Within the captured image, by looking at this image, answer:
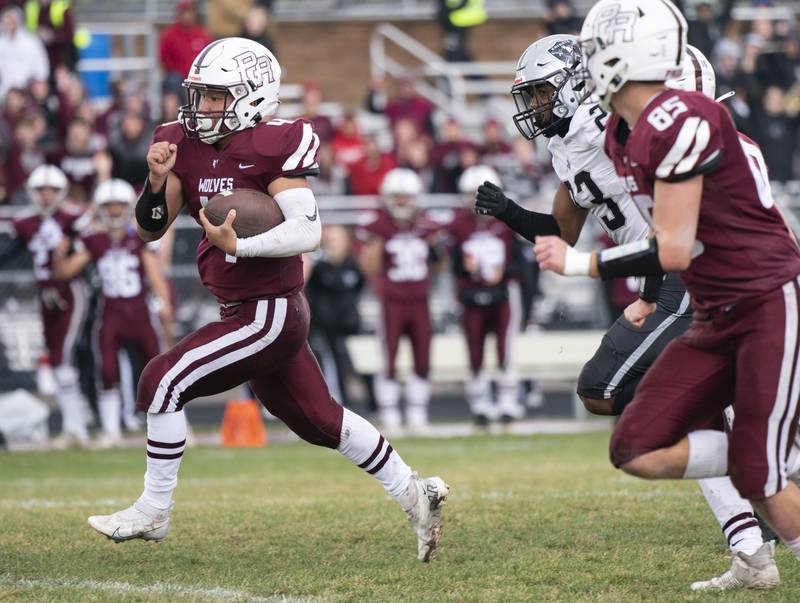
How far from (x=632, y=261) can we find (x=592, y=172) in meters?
1.17

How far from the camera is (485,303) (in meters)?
10.9

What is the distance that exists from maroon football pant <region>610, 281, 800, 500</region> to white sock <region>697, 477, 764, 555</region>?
0.47 metres

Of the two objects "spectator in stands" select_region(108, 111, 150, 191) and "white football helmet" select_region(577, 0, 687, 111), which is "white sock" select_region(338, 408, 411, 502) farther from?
"spectator in stands" select_region(108, 111, 150, 191)

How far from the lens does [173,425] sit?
15.9 feet

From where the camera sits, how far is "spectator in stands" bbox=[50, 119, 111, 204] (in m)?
11.8

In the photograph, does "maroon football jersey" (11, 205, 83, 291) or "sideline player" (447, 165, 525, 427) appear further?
"sideline player" (447, 165, 525, 427)

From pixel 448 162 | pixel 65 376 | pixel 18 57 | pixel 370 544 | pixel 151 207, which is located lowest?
pixel 65 376

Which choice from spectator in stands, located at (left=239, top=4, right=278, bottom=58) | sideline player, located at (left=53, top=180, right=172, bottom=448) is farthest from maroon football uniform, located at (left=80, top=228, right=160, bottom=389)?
spectator in stands, located at (left=239, top=4, right=278, bottom=58)

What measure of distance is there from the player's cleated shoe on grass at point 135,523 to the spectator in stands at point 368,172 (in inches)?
321

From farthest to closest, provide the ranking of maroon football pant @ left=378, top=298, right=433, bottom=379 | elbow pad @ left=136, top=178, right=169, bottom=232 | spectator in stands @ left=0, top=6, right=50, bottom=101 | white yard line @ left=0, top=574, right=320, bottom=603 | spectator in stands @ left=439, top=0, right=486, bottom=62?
spectator in stands @ left=439, top=0, right=486, bottom=62
spectator in stands @ left=0, top=6, right=50, bottom=101
maroon football pant @ left=378, top=298, right=433, bottom=379
elbow pad @ left=136, top=178, right=169, bottom=232
white yard line @ left=0, top=574, right=320, bottom=603

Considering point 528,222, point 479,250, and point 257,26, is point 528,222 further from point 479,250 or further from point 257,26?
point 257,26

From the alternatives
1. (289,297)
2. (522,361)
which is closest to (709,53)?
(522,361)

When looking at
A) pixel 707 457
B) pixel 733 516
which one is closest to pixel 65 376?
pixel 733 516

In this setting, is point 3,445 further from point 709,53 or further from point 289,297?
point 709,53
